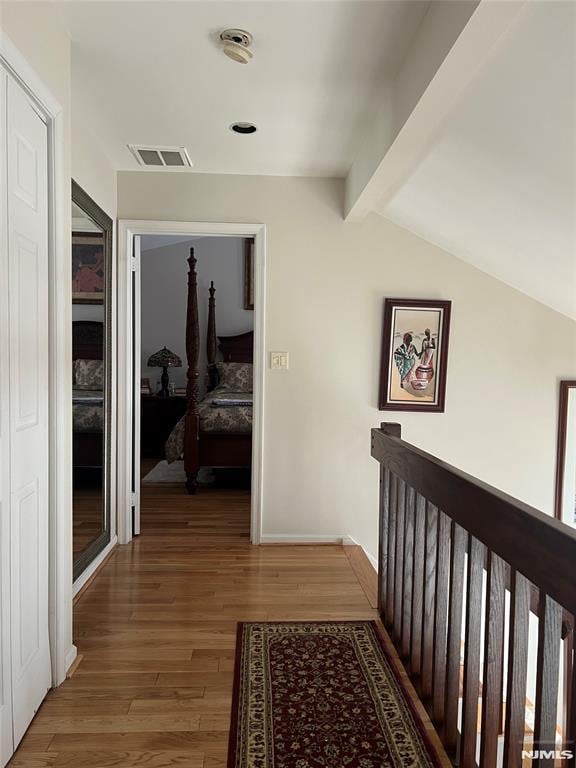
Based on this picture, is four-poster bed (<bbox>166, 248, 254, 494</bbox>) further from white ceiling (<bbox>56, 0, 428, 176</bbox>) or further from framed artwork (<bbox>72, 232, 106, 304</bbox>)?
white ceiling (<bbox>56, 0, 428, 176</bbox>)

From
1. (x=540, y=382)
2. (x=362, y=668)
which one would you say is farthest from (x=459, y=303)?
(x=362, y=668)

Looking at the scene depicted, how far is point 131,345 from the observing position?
3.53 meters

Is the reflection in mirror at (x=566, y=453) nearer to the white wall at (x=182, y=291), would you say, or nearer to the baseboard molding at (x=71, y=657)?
the baseboard molding at (x=71, y=657)

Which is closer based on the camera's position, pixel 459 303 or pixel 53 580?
pixel 53 580

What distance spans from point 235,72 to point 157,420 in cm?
468

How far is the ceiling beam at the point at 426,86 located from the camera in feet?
4.86

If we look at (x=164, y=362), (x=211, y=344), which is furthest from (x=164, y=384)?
(x=211, y=344)

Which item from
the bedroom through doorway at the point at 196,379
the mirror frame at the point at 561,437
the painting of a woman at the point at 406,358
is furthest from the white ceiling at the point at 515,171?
the bedroom through doorway at the point at 196,379

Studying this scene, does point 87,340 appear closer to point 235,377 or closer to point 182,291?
point 235,377

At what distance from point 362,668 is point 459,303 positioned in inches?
96.5

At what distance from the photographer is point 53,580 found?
2.00 m

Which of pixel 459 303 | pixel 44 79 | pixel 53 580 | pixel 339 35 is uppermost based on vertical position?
pixel 339 35

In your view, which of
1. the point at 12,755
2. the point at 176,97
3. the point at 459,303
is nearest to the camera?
the point at 12,755

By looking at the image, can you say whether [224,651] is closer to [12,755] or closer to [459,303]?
[12,755]
